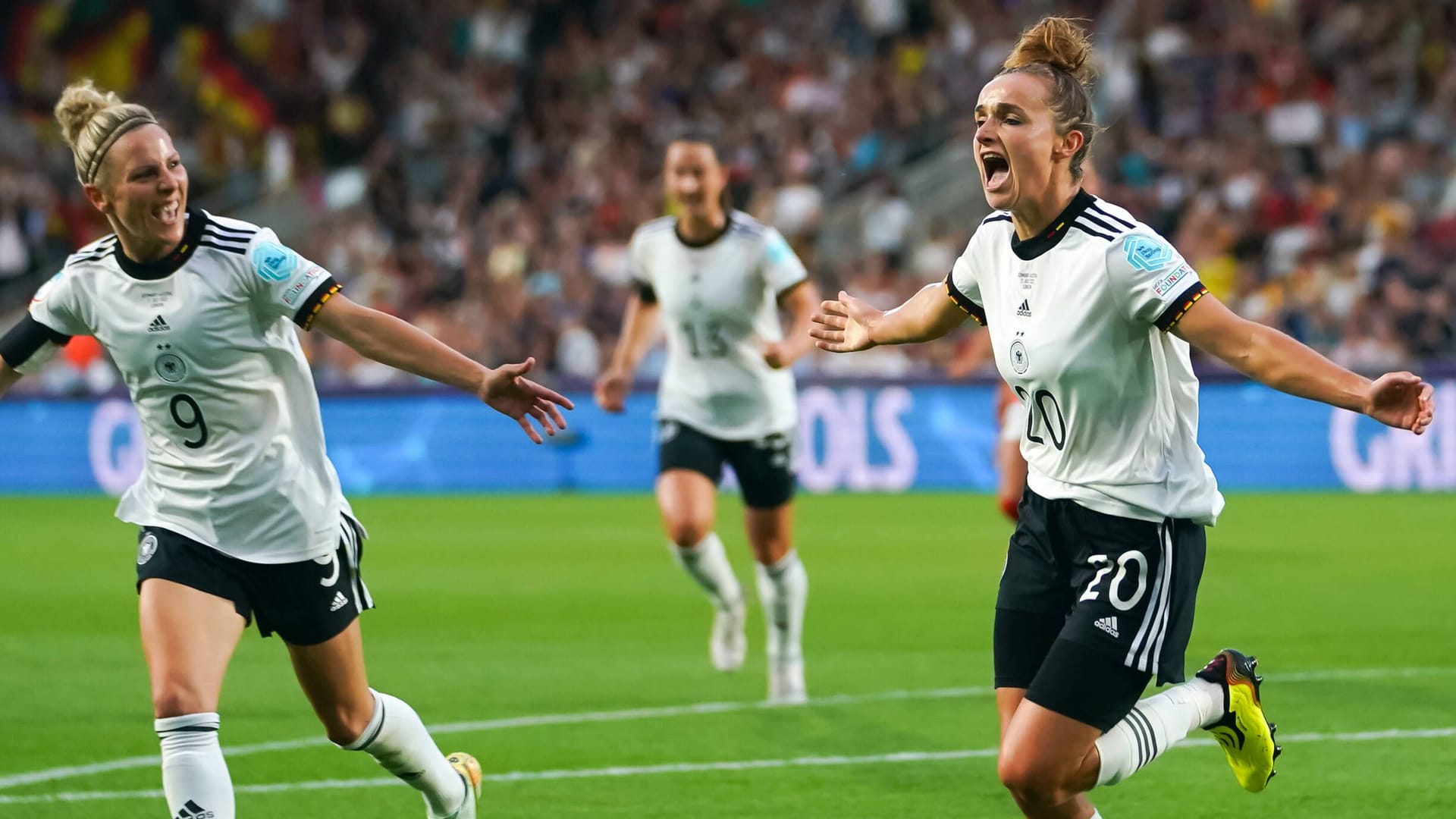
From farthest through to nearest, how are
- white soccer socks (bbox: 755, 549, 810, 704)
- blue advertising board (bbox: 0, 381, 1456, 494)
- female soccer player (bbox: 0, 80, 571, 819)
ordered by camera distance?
blue advertising board (bbox: 0, 381, 1456, 494)
white soccer socks (bbox: 755, 549, 810, 704)
female soccer player (bbox: 0, 80, 571, 819)

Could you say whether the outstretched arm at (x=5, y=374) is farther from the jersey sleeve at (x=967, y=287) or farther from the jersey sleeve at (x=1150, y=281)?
the jersey sleeve at (x=1150, y=281)

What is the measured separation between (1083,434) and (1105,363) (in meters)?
0.20

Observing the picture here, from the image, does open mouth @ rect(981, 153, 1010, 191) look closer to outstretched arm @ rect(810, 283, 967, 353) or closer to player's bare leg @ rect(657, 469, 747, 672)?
outstretched arm @ rect(810, 283, 967, 353)

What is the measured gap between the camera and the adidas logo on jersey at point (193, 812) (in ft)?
16.8

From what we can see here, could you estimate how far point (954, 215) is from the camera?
79.0 feet

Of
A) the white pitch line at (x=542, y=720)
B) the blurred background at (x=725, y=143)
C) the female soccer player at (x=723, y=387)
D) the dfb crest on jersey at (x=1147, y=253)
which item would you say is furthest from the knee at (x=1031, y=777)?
the blurred background at (x=725, y=143)

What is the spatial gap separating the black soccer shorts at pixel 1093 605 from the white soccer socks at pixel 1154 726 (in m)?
0.11

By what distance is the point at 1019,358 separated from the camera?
511cm

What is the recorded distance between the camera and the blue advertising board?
18656 mm

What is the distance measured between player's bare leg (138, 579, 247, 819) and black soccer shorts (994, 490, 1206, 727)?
2.07 metres

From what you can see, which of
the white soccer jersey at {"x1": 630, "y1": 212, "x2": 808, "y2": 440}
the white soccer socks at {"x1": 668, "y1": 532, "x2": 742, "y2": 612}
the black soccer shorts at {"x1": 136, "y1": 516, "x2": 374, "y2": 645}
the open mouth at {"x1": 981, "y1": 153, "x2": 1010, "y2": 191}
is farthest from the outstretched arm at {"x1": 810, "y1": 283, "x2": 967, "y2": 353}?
the white soccer socks at {"x1": 668, "y1": 532, "x2": 742, "y2": 612}

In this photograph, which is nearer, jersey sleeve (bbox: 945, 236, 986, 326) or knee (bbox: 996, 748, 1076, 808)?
knee (bbox: 996, 748, 1076, 808)

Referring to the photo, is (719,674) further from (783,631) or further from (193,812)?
(193,812)

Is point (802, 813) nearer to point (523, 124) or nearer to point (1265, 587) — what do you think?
point (1265, 587)
